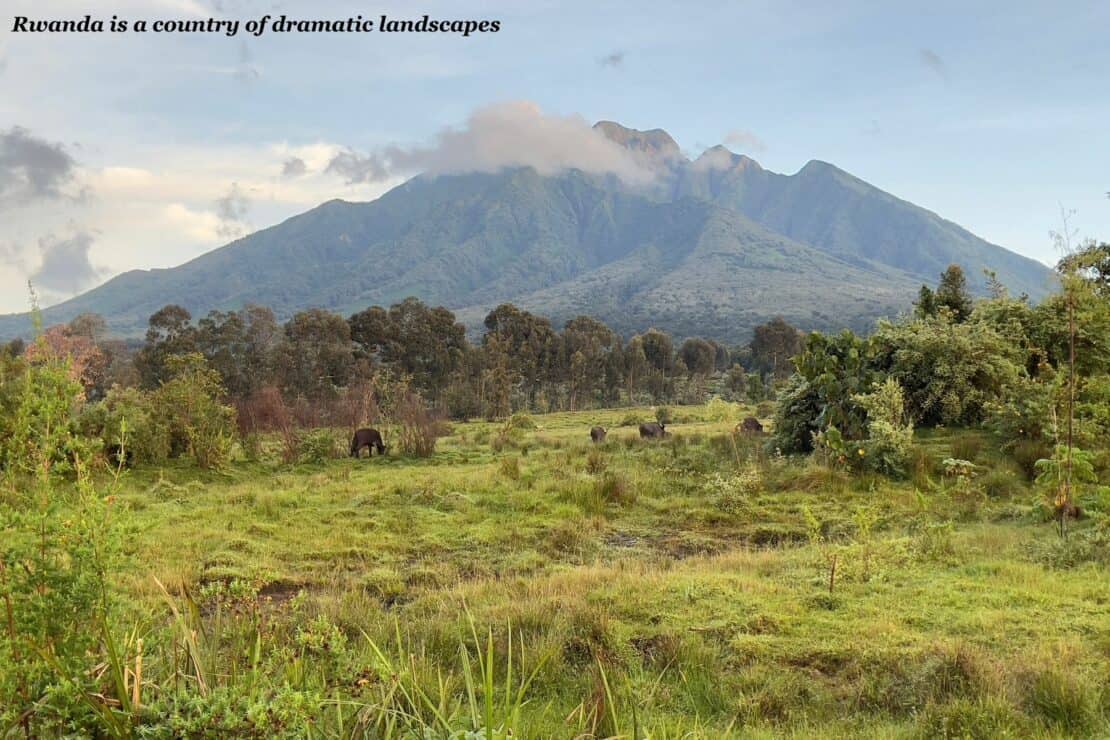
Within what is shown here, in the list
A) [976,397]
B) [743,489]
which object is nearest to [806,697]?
[743,489]

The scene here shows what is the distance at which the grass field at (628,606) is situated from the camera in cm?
295

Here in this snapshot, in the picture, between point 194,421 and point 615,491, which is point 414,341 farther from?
point 615,491

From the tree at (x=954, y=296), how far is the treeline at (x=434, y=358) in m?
22.0

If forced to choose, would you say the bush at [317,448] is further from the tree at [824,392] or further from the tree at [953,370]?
the tree at [953,370]

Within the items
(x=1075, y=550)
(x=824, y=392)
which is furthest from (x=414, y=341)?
(x=1075, y=550)

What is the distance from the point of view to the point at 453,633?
17.0ft

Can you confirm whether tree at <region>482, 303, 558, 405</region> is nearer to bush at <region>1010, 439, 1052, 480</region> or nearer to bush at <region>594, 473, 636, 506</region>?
bush at <region>594, 473, 636, 506</region>

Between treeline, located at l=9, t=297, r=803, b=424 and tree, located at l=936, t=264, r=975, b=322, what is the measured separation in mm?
21973

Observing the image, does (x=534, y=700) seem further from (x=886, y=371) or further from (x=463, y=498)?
(x=886, y=371)

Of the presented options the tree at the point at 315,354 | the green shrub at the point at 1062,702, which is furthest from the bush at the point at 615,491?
the tree at the point at 315,354

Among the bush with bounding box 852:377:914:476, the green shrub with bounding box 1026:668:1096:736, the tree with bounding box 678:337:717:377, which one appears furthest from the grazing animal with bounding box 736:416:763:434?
the tree with bounding box 678:337:717:377

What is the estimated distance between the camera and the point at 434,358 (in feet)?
160

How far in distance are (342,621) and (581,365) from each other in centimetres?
4780

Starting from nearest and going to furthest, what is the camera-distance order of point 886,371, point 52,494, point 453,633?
point 52,494, point 453,633, point 886,371
